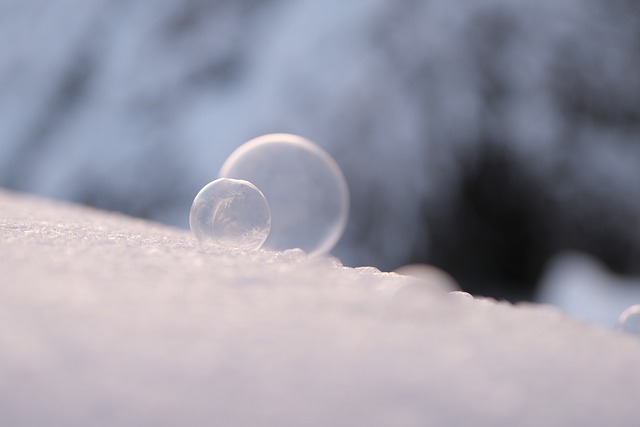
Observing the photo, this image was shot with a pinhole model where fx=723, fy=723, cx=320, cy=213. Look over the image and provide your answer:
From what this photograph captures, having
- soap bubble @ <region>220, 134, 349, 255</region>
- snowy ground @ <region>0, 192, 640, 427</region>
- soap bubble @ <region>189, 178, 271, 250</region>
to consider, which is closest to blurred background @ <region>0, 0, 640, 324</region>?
soap bubble @ <region>220, 134, 349, 255</region>

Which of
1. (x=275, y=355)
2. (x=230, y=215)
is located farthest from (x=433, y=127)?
(x=275, y=355)

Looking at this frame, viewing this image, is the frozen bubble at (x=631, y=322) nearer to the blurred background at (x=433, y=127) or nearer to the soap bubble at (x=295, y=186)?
the soap bubble at (x=295, y=186)

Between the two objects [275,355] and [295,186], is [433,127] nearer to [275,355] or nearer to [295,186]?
[295,186]

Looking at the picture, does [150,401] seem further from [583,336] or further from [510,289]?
[510,289]

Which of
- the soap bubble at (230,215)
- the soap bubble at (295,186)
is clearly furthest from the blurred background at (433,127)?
the soap bubble at (230,215)

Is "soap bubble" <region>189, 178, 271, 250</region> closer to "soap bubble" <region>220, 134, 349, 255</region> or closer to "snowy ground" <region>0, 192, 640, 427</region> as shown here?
"soap bubble" <region>220, 134, 349, 255</region>
